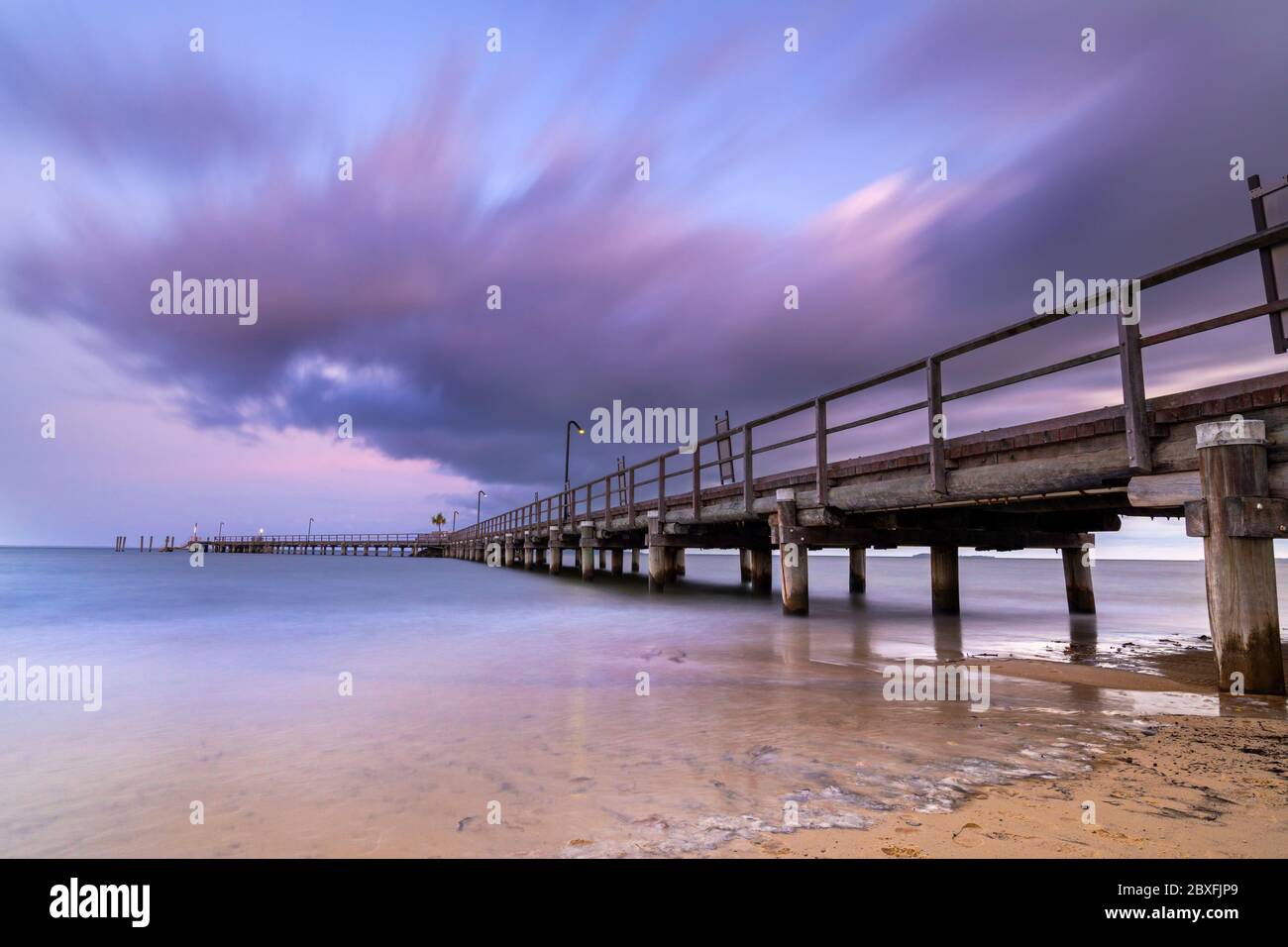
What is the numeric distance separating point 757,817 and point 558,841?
0.95 m

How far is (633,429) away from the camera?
1403cm

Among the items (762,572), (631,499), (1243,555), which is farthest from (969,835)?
(762,572)

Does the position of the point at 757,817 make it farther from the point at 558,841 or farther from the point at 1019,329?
the point at 1019,329

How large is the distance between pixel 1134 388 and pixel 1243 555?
65.4 inches

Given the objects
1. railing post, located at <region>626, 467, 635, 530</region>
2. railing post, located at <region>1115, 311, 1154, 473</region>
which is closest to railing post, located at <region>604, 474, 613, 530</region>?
railing post, located at <region>626, 467, 635, 530</region>

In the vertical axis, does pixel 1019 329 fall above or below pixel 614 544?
above

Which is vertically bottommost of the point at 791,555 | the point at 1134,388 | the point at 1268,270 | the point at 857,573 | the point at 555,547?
the point at 857,573

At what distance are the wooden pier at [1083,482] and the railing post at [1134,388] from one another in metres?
0.01

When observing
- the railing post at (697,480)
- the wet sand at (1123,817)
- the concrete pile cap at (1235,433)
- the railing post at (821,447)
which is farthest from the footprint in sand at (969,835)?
the railing post at (697,480)

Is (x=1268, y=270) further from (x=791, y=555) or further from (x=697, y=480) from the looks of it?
(x=697, y=480)

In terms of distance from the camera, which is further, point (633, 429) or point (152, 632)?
point (633, 429)

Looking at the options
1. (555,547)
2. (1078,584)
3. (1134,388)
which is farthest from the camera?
(555,547)

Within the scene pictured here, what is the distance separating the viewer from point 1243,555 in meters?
5.17
